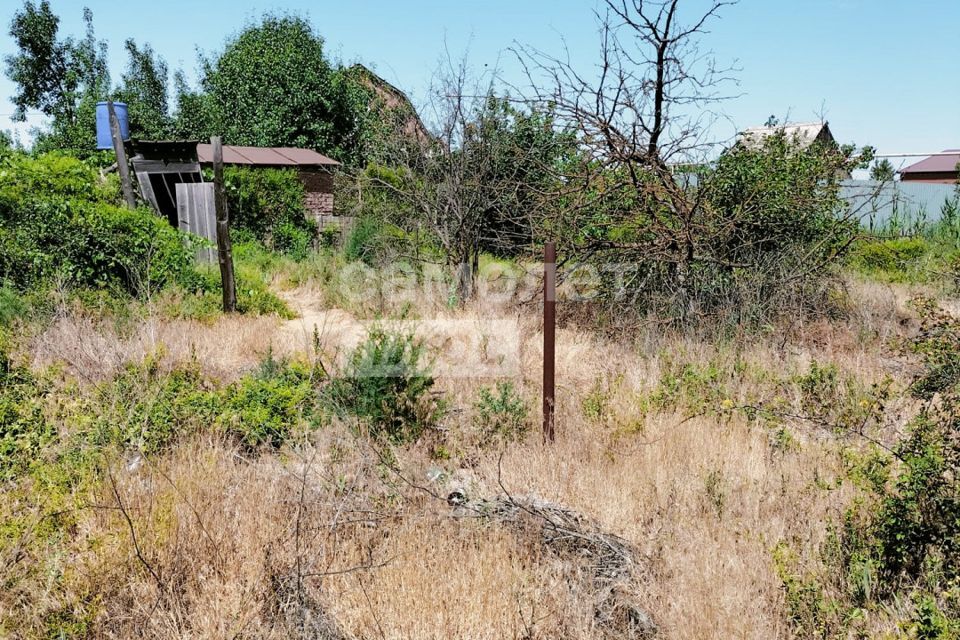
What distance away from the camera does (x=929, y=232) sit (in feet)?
42.2

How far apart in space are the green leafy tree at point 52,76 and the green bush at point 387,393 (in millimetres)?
28884

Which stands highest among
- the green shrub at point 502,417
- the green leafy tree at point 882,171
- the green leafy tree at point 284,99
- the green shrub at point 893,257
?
the green leafy tree at point 284,99

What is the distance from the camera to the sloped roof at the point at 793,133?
7605 mm

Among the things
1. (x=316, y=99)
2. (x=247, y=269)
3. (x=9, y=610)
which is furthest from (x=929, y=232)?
(x=316, y=99)

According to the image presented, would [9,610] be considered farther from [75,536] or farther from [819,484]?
[819,484]

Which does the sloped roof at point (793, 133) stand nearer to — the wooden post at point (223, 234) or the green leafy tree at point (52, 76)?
the wooden post at point (223, 234)

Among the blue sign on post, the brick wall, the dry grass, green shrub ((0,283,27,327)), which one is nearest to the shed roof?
the brick wall

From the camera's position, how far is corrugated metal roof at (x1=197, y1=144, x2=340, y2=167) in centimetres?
1658

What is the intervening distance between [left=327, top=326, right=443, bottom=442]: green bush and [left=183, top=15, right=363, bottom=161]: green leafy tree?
21712mm

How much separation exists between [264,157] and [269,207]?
3.61 meters

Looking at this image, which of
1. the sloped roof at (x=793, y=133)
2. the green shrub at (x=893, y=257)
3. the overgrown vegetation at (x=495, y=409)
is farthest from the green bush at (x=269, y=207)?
the green shrub at (x=893, y=257)

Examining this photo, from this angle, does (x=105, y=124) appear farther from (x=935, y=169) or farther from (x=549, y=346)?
(x=935, y=169)

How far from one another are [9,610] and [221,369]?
3.36 m

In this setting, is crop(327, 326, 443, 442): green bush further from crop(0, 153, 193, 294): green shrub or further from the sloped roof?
the sloped roof
